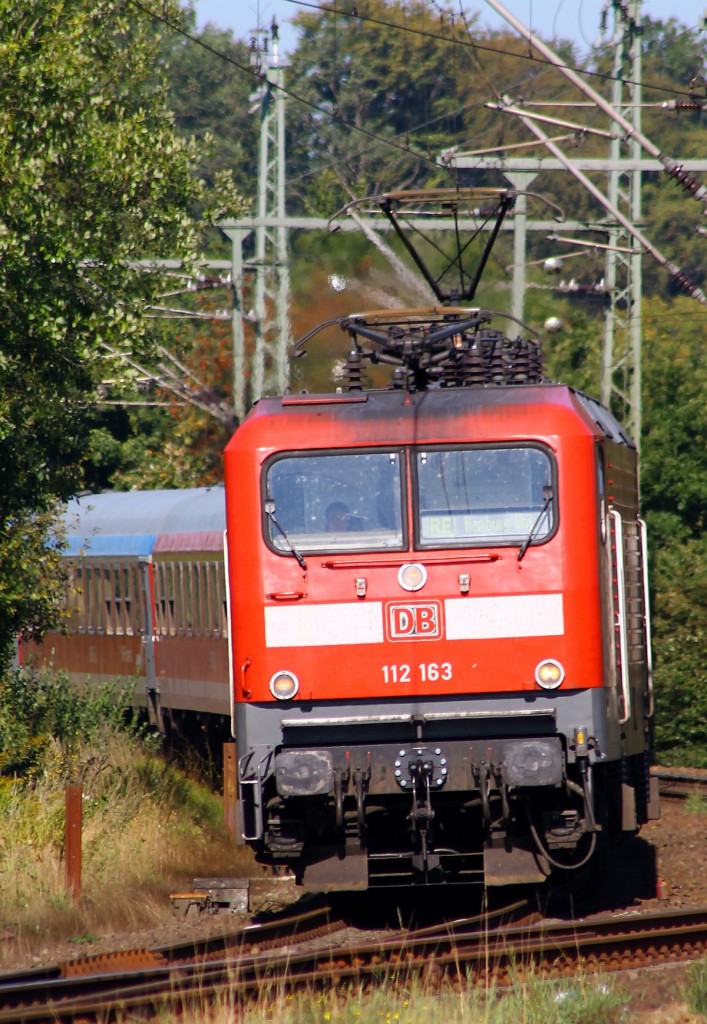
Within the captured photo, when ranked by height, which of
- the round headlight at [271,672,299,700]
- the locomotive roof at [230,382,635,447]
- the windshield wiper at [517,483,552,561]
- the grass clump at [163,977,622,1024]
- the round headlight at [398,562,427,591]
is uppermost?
the locomotive roof at [230,382,635,447]

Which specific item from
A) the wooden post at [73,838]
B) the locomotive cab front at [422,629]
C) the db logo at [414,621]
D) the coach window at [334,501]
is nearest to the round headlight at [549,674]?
the locomotive cab front at [422,629]

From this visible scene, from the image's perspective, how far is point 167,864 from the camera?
42.0ft

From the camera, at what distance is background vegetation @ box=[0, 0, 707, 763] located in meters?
14.2

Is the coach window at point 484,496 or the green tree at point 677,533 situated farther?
the green tree at point 677,533

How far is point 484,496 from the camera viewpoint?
9898 millimetres

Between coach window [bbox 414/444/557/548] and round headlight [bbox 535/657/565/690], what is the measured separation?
28.5 inches

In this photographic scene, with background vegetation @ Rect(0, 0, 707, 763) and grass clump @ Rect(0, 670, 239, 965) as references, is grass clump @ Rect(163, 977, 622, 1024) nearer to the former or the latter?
grass clump @ Rect(0, 670, 239, 965)

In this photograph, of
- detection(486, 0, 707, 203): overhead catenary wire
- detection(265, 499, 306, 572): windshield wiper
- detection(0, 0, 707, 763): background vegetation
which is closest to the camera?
detection(265, 499, 306, 572): windshield wiper

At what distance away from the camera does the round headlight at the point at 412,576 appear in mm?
9797

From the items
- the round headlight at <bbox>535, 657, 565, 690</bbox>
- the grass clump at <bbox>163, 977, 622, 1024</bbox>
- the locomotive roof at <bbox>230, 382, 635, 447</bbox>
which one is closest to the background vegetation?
the locomotive roof at <bbox>230, 382, 635, 447</bbox>

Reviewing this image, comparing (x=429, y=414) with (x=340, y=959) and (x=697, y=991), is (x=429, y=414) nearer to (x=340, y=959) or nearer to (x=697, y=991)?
(x=340, y=959)

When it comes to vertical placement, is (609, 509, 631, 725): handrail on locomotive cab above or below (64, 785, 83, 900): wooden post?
above

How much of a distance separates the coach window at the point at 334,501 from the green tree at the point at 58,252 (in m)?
4.53

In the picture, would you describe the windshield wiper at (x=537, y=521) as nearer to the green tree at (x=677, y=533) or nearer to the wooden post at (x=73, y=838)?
the wooden post at (x=73, y=838)
